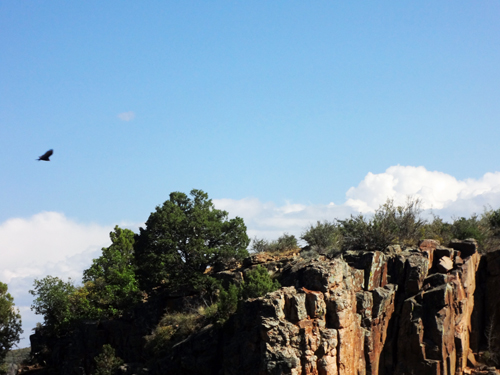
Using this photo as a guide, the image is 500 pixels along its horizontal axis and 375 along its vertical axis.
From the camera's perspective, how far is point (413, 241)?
3825 cm

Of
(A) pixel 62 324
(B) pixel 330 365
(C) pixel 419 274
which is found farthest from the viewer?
(A) pixel 62 324

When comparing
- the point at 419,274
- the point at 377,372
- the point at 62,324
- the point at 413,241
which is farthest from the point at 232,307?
the point at 62,324

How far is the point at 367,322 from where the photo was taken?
2891 cm

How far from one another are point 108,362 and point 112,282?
1217cm

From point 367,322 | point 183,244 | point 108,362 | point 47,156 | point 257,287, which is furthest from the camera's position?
point 183,244

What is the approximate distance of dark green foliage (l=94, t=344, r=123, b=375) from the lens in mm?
36031

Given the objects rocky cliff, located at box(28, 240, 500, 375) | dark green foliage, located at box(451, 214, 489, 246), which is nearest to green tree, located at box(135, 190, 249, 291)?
rocky cliff, located at box(28, 240, 500, 375)

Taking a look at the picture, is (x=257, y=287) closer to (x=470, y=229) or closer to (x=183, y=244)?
(x=183, y=244)

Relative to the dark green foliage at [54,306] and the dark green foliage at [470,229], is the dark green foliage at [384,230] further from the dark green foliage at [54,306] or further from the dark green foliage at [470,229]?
the dark green foliage at [54,306]

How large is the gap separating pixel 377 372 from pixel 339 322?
5.14m

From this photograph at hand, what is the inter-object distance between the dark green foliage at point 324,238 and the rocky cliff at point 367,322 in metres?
5.39

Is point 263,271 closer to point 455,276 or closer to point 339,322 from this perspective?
point 339,322

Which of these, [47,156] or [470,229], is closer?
[47,156]

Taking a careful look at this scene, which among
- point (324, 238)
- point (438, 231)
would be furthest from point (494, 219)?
point (324, 238)
